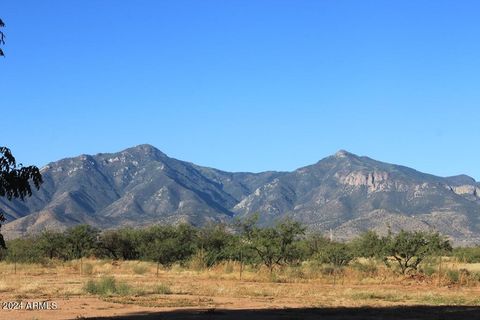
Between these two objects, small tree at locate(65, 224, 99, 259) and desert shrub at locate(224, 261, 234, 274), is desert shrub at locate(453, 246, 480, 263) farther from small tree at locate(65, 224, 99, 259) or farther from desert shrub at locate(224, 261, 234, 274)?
small tree at locate(65, 224, 99, 259)

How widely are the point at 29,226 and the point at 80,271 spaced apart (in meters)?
163

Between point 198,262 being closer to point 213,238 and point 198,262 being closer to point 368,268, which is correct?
point 213,238

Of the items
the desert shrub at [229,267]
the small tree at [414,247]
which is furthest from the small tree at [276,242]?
the small tree at [414,247]

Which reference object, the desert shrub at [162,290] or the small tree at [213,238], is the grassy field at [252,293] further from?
the small tree at [213,238]

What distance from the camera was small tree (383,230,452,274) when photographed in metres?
41.9

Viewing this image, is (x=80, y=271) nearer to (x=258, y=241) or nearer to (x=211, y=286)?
(x=258, y=241)

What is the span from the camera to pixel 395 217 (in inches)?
6644

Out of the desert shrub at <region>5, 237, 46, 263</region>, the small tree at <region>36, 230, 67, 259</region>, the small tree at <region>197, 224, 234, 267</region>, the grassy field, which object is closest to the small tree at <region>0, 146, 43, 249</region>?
the grassy field

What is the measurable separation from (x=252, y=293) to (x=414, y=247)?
17224mm

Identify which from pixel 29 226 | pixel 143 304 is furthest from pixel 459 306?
pixel 29 226

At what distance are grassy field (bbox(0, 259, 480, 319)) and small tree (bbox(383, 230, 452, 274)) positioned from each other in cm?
162

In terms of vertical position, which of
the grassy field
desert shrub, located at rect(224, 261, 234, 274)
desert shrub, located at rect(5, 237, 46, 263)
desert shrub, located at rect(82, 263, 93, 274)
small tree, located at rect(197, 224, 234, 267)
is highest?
small tree, located at rect(197, 224, 234, 267)

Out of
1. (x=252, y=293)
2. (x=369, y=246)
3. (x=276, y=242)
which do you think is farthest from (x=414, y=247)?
(x=252, y=293)

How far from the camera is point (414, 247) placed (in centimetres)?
4228
